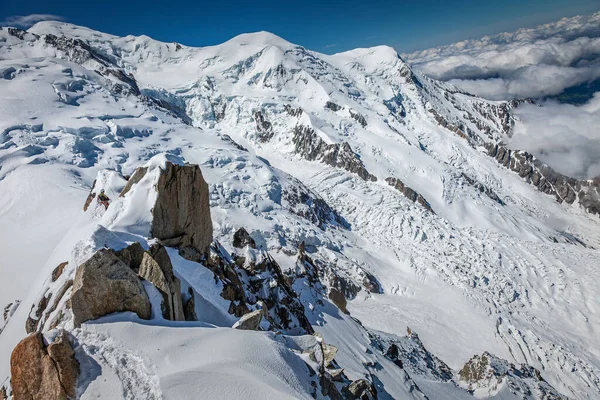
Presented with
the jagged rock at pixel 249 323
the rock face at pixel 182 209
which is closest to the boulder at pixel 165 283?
the jagged rock at pixel 249 323

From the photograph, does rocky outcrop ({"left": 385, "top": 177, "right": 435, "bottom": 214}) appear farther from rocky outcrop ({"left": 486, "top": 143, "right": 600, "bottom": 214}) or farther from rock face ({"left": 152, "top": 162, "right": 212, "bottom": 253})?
rock face ({"left": 152, "top": 162, "right": 212, "bottom": 253})

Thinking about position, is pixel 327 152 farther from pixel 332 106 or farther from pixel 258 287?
pixel 258 287

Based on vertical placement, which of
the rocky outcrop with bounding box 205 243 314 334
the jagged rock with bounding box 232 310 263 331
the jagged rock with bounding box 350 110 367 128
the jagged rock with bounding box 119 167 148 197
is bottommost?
the rocky outcrop with bounding box 205 243 314 334

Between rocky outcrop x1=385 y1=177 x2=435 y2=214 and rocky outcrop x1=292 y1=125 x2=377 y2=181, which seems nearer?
rocky outcrop x1=385 y1=177 x2=435 y2=214

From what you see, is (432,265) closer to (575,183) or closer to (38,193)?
(38,193)

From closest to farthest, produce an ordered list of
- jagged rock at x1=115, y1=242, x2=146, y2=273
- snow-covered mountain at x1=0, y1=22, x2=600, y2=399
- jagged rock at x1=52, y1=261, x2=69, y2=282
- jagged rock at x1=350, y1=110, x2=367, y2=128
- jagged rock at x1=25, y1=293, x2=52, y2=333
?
1. snow-covered mountain at x1=0, y1=22, x2=600, y2=399
2. jagged rock at x1=25, y1=293, x2=52, y2=333
3. jagged rock at x1=115, y1=242, x2=146, y2=273
4. jagged rock at x1=52, y1=261, x2=69, y2=282
5. jagged rock at x1=350, y1=110, x2=367, y2=128

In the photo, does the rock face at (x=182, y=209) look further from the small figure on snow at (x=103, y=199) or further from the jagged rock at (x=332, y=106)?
the jagged rock at (x=332, y=106)

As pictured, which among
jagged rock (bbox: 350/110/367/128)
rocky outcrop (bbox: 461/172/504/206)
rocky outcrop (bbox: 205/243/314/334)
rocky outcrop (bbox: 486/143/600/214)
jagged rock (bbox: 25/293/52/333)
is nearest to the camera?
jagged rock (bbox: 25/293/52/333)

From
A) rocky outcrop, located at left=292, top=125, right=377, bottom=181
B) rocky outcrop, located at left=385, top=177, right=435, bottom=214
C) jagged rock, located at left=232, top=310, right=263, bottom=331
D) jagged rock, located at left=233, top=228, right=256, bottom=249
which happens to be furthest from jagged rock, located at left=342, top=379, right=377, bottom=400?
rocky outcrop, located at left=292, top=125, right=377, bottom=181
